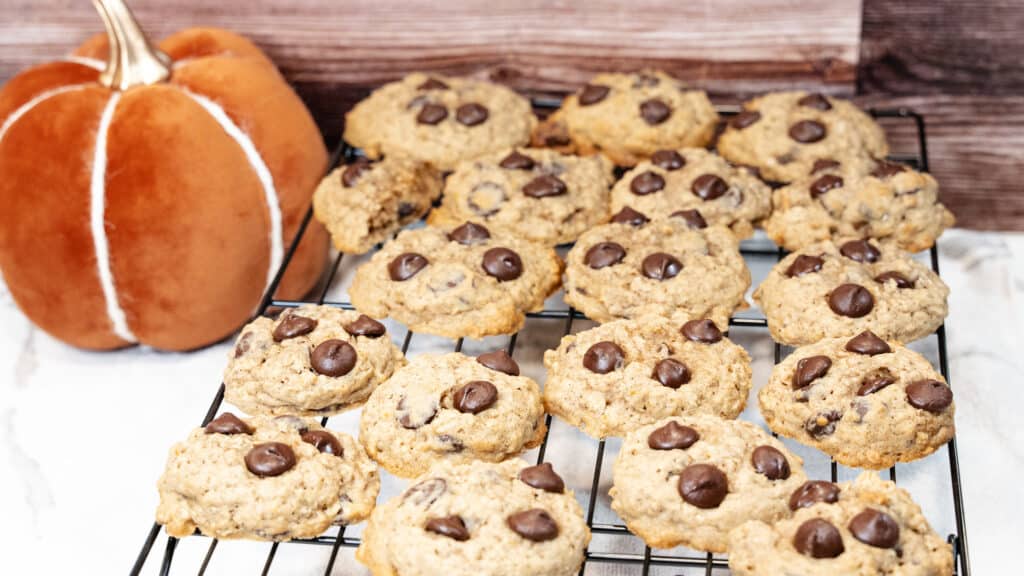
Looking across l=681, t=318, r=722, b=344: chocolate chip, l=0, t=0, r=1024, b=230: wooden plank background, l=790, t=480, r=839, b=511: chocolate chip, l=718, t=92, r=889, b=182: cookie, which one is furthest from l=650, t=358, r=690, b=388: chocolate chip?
l=0, t=0, r=1024, b=230: wooden plank background

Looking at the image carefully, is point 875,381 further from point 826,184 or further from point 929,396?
point 826,184

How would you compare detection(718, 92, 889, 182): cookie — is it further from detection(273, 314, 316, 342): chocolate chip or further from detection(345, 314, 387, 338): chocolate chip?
detection(273, 314, 316, 342): chocolate chip

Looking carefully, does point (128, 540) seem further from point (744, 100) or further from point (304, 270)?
point (744, 100)

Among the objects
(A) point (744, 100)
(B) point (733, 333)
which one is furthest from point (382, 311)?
(A) point (744, 100)

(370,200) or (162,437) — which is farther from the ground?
(370,200)

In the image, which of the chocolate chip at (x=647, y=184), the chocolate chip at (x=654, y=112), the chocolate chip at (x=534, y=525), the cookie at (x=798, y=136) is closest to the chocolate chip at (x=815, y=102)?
the cookie at (x=798, y=136)

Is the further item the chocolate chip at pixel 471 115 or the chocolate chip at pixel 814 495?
the chocolate chip at pixel 471 115

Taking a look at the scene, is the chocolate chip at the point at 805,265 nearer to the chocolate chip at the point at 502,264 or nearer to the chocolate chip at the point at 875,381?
the chocolate chip at the point at 875,381

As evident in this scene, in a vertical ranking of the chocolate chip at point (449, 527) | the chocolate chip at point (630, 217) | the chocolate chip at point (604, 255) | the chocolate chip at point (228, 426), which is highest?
the chocolate chip at point (228, 426)

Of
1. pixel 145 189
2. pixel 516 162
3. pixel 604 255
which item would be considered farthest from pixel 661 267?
pixel 145 189
